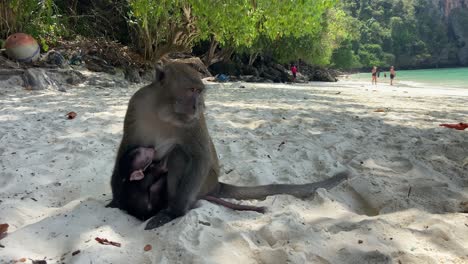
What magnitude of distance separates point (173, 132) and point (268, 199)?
95cm

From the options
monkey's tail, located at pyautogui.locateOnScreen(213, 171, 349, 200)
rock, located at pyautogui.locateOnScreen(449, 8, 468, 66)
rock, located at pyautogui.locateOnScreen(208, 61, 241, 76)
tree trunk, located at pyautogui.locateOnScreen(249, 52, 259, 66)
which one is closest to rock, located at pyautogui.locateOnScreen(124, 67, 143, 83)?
monkey's tail, located at pyautogui.locateOnScreen(213, 171, 349, 200)

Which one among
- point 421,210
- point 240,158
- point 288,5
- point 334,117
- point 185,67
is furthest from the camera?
point 288,5

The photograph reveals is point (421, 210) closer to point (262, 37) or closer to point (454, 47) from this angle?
point (262, 37)

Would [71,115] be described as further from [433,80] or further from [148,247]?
[433,80]

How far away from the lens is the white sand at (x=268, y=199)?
2287mm

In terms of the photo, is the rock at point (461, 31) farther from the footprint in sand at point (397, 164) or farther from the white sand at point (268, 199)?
the footprint in sand at point (397, 164)

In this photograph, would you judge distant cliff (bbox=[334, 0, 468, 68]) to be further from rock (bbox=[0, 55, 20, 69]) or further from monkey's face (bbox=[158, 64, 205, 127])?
monkey's face (bbox=[158, 64, 205, 127])

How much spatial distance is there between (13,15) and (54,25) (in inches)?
42.6

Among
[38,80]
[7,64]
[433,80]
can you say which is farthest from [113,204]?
[433,80]

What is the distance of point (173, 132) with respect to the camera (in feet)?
9.21

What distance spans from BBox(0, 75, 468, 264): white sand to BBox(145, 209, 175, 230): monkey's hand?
51 mm

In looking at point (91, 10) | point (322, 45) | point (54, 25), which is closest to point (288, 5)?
point (54, 25)

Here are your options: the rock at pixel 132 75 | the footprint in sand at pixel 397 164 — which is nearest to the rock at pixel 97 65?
the rock at pixel 132 75

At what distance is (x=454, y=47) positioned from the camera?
8350 cm
